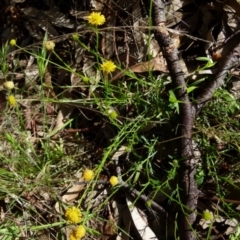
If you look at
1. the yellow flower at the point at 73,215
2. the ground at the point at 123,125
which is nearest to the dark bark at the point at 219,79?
Result: the ground at the point at 123,125

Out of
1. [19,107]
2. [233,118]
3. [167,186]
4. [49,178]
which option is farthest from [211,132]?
[19,107]

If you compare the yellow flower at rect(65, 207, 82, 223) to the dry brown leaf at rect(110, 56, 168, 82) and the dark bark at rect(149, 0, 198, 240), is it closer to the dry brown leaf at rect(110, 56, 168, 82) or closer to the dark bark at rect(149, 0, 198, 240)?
the dark bark at rect(149, 0, 198, 240)

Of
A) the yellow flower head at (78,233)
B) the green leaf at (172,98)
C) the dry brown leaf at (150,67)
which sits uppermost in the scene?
the dry brown leaf at (150,67)

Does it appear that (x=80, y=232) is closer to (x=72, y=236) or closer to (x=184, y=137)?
(x=72, y=236)

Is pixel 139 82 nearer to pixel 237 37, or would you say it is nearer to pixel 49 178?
pixel 237 37

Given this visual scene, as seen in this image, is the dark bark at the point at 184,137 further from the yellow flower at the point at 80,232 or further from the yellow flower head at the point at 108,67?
the yellow flower at the point at 80,232

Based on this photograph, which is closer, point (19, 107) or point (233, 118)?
point (233, 118)

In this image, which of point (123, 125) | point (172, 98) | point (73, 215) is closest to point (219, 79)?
point (172, 98)
